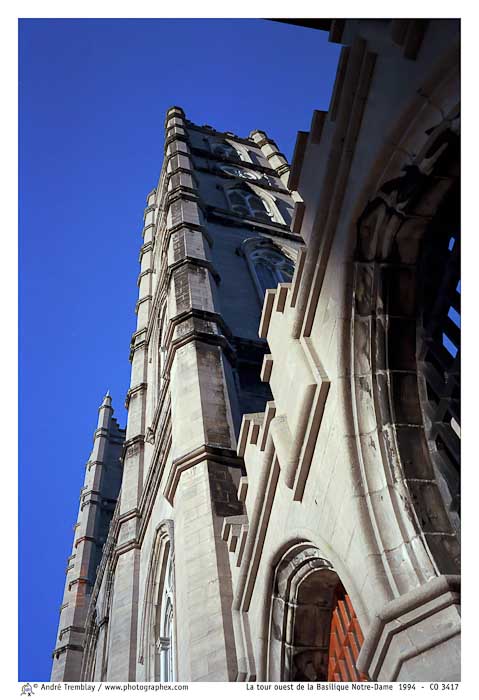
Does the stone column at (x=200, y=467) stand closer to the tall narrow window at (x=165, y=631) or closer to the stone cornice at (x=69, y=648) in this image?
the tall narrow window at (x=165, y=631)

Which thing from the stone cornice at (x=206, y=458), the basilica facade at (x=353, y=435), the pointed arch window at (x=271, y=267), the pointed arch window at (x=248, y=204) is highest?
the pointed arch window at (x=248, y=204)

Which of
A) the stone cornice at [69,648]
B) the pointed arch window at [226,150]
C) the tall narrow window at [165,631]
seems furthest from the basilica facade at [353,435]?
the pointed arch window at [226,150]

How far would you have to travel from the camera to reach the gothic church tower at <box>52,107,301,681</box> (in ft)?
32.7

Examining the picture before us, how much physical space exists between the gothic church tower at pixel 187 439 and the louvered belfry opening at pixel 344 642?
175 cm

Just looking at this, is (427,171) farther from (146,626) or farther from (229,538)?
(146,626)

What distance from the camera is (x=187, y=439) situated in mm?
12344

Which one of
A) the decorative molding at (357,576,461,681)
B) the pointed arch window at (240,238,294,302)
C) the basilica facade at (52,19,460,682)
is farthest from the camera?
the pointed arch window at (240,238,294,302)

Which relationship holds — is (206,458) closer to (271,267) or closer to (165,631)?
(165,631)

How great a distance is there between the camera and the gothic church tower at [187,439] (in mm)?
9961

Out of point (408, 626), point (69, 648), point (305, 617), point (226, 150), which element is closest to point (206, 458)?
point (305, 617)

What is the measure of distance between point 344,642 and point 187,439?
6.07 metres

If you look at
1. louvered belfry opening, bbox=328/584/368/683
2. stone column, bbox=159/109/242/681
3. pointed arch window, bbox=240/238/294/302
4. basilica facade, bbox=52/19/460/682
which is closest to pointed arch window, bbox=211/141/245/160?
pointed arch window, bbox=240/238/294/302

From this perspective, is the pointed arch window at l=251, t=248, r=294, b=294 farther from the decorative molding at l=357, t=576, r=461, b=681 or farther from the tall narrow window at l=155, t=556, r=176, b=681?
the decorative molding at l=357, t=576, r=461, b=681

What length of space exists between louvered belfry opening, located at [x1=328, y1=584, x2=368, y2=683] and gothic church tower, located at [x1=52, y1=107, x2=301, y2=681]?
1.75 meters
